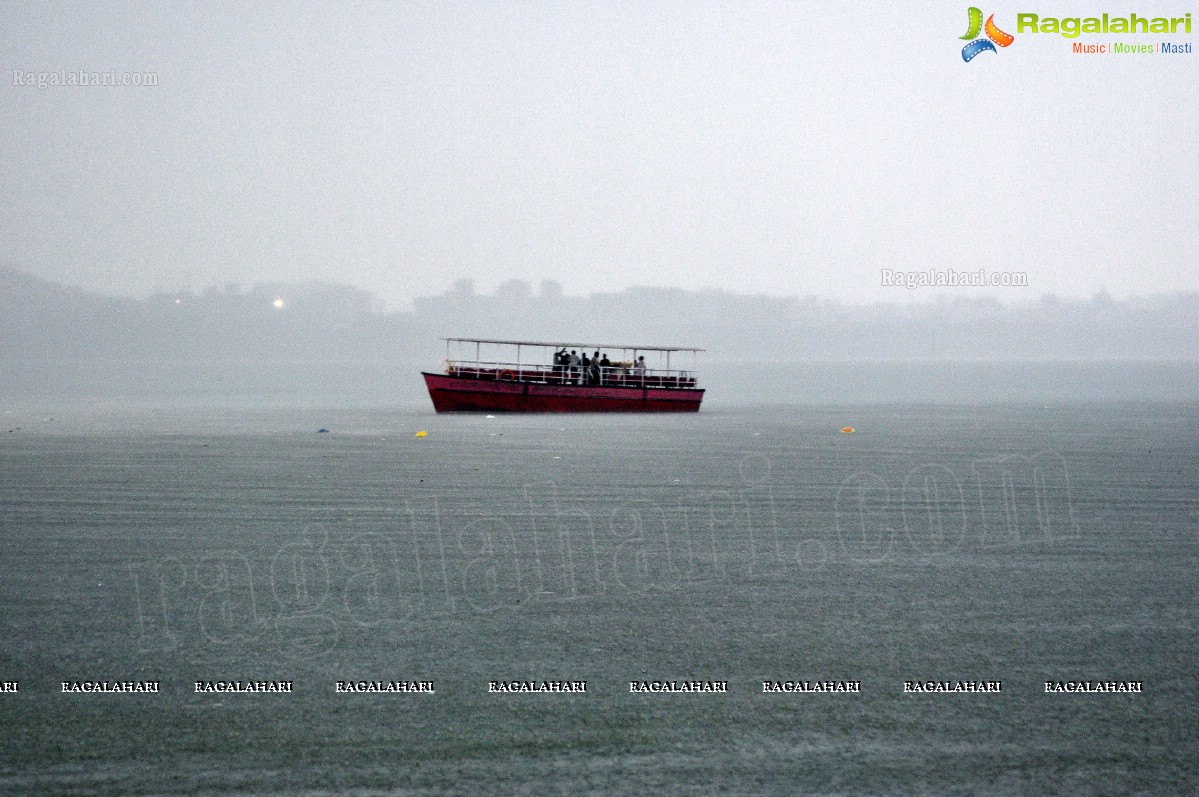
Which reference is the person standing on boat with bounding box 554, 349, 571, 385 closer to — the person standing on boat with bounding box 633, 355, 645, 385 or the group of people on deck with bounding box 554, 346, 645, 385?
the group of people on deck with bounding box 554, 346, 645, 385

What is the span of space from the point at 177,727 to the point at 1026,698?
5.11 m

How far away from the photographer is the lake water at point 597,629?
20.1ft

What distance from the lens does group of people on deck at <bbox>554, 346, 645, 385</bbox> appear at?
4506 centimetres

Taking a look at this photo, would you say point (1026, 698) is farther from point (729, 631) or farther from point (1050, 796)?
point (729, 631)

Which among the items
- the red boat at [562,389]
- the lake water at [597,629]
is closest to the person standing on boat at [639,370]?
the red boat at [562,389]

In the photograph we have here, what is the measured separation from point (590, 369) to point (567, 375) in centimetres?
105

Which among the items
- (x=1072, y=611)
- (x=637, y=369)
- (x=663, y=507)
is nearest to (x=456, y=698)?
(x=1072, y=611)

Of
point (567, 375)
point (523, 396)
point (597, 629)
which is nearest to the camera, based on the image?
point (597, 629)

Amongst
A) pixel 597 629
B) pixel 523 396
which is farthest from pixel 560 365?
pixel 597 629

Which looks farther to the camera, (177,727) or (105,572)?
(105,572)

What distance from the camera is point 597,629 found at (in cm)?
896

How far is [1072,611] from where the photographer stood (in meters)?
9.66

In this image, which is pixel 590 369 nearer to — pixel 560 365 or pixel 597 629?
pixel 560 365

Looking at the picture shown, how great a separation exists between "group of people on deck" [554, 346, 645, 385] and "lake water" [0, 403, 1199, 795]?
24434 mm
